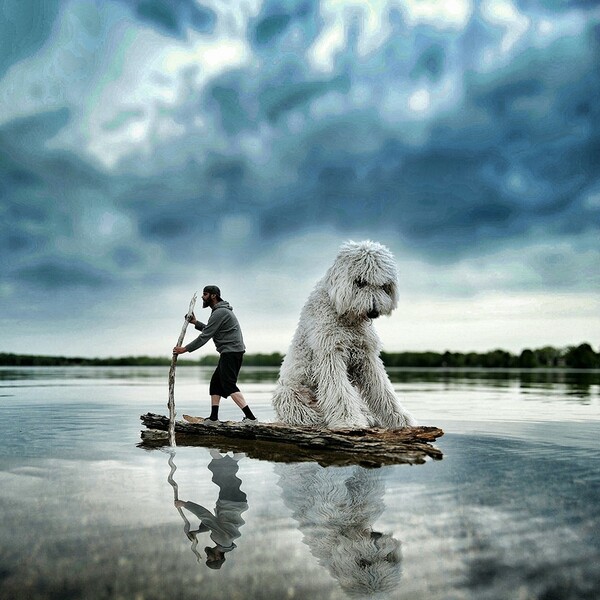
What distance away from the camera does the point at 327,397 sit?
22.0 ft

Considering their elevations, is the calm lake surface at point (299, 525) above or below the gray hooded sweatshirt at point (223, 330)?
below

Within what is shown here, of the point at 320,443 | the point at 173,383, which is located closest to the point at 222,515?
the point at 320,443

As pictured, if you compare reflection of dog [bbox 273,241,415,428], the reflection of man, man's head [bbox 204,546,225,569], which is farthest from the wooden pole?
man's head [bbox 204,546,225,569]

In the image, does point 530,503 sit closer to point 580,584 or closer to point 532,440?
point 580,584

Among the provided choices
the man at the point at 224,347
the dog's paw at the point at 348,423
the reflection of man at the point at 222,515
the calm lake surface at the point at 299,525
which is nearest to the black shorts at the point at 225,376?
the man at the point at 224,347

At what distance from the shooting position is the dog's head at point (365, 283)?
6.62 m

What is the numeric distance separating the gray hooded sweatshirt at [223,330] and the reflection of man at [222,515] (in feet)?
8.29

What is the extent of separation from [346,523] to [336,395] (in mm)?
2974

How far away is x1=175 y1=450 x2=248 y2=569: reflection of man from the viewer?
3.15 metres

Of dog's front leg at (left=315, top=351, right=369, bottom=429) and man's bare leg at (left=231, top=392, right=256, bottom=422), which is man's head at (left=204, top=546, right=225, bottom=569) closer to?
dog's front leg at (left=315, top=351, right=369, bottom=429)

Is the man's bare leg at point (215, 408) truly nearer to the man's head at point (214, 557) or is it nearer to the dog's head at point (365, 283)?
the dog's head at point (365, 283)

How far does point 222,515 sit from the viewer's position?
3.89m

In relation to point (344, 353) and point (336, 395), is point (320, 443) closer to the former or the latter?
point (336, 395)

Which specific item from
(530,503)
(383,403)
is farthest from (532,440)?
(530,503)
